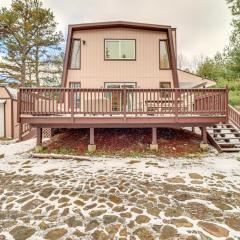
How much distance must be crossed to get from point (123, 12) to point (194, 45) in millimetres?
22526

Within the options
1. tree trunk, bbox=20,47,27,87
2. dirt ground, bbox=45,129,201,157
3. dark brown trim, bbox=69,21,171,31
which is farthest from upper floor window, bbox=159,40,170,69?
tree trunk, bbox=20,47,27,87

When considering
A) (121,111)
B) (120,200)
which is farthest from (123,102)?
(120,200)

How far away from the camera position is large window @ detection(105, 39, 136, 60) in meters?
11.4

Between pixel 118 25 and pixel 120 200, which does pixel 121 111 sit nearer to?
pixel 120 200

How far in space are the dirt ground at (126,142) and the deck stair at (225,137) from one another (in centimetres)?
65

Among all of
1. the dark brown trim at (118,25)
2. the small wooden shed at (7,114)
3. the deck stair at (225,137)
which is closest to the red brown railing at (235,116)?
the deck stair at (225,137)

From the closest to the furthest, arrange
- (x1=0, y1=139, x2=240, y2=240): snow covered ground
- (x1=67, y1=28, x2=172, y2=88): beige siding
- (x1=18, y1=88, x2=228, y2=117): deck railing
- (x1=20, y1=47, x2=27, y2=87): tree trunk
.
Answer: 1. (x1=0, y1=139, x2=240, y2=240): snow covered ground
2. (x1=18, y1=88, x2=228, y2=117): deck railing
3. (x1=67, y1=28, x2=172, y2=88): beige siding
4. (x1=20, y1=47, x2=27, y2=87): tree trunk

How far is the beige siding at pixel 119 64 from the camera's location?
11.4 metres

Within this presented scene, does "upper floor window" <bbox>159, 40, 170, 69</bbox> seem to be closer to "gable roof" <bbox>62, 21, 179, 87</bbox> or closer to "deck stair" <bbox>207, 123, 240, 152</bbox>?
"gable roof" <bbox>62, 21, 179, 87</bbox>

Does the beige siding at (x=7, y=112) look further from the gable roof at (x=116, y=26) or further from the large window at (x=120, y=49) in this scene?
the large window at (x=120, y=49)

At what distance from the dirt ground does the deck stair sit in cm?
65

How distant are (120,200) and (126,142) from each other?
4.27 metres

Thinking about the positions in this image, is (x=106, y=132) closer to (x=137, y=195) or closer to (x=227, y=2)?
(x=137, y=195)

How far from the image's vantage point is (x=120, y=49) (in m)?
11.5
